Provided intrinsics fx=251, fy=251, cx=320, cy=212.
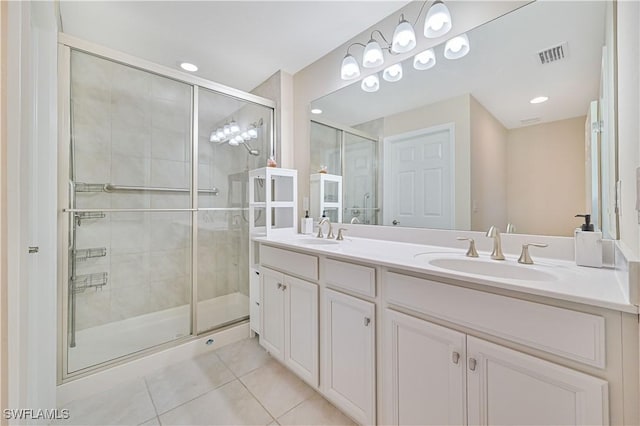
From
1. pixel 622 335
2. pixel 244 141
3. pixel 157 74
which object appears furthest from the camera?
pixel 244 141

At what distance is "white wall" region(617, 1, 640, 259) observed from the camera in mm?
682

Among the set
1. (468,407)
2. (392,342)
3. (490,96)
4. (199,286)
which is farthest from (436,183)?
(199,286)

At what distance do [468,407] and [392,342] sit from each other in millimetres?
311

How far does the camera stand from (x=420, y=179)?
1.59 metres

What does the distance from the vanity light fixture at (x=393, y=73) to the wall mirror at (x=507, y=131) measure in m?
0.04

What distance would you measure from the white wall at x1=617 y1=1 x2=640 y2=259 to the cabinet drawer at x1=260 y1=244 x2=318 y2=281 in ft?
3.87

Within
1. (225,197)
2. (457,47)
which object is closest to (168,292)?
(225,197)

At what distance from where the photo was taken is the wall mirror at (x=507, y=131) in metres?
1.07

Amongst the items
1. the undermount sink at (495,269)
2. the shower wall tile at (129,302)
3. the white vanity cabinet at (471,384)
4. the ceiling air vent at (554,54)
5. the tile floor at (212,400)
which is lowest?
the tile floor at (212,400)

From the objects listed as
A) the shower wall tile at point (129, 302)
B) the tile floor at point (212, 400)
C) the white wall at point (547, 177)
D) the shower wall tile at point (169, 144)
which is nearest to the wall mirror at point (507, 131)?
the white wall at point (547, 177)

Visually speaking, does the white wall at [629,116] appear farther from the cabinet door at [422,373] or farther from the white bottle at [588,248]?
the cabinet door at [422,373]

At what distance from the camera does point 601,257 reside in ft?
3.19

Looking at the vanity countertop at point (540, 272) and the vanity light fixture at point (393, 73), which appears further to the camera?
the vanity light fixture at point (393, 73)

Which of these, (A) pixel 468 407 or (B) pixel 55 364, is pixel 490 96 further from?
A: (B) pixel 55 364
